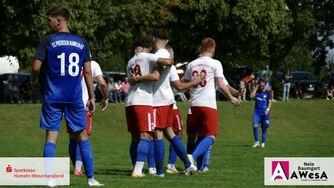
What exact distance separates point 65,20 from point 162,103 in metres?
2.96

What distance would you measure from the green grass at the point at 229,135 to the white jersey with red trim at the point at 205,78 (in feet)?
7.42

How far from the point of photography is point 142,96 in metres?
14.0

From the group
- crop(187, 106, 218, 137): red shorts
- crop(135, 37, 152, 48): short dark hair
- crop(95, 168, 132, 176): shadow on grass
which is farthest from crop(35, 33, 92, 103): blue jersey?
crop(187, 106, 218, 137): red shorts

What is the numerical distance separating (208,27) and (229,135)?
825 inches

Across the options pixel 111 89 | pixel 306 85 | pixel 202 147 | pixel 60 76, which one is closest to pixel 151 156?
pixel 202 147

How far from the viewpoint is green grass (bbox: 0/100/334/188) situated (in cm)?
2131

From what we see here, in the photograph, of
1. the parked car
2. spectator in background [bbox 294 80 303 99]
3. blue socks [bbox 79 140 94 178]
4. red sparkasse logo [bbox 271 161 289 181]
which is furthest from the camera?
the parked car

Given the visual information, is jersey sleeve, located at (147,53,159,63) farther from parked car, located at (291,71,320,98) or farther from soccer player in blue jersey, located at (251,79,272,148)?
parked car, located at (291,71,320,98)

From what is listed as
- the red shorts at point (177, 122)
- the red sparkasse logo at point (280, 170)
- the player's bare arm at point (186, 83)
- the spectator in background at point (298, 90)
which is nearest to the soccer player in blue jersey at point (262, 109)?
the red shorts at point (177, 122)

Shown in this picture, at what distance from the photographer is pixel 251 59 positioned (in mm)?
66125

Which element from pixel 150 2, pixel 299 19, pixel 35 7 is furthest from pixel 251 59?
pixel 35 7

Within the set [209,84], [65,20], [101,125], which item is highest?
[65,20]

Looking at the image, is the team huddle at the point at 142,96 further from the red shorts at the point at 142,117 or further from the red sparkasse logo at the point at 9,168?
the red sparkasse logo at the point at 9,168

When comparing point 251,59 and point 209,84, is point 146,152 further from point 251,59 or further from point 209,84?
point 251,59
